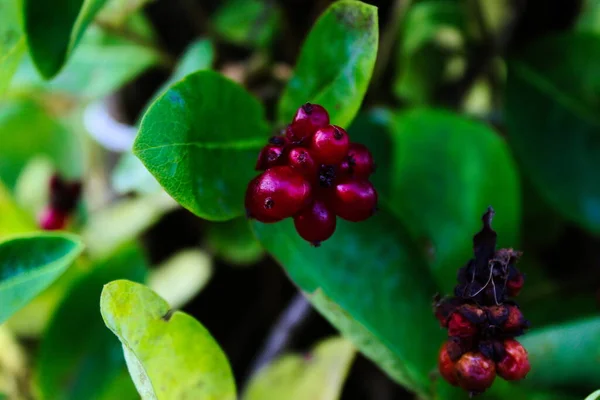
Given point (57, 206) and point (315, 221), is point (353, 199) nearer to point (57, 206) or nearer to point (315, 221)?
point (315, 221)

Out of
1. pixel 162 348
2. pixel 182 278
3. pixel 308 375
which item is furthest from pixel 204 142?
pixel 182 278

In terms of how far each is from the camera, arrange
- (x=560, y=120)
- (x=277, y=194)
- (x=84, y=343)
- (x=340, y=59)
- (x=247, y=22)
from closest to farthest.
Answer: (x=277, y=194)
(x=340, y=59)
(x=84, y=343)
(x=560, y=120)
(x=247, y=22)

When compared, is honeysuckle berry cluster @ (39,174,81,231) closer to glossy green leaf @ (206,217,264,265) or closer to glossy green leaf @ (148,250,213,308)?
glossy green leaf @ (148,250,213,308)

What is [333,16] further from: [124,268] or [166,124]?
[124,268]

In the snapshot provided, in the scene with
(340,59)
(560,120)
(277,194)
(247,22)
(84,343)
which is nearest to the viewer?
(277,194)

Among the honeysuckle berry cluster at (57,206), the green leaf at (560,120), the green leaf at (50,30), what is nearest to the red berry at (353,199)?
the green leaf at (50,30)

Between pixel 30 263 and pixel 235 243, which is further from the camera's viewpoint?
pixel 235 243
